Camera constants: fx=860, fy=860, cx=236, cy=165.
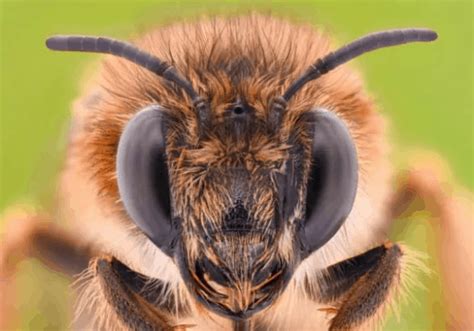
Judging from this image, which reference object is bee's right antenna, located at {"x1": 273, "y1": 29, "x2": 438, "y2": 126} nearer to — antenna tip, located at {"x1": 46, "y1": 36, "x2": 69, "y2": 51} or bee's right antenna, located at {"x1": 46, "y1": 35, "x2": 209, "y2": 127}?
bee's right antenna, located at {"x1": 46, "y1": 35, "x2": 209, "y2": 127}

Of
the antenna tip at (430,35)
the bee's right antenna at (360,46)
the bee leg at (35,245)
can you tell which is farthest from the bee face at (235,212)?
the bee leg at (35,245)

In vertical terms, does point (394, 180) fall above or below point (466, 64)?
below

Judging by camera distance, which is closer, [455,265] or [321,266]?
[321,266]

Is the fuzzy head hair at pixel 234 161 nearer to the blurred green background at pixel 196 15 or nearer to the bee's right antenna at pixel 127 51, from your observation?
the bee's right antenna at pixel 127 51

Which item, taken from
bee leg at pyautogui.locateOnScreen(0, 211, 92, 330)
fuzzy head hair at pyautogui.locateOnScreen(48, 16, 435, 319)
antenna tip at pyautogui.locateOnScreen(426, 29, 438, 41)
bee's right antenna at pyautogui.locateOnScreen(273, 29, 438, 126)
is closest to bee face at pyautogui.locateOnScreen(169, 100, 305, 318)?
fuzzy head hair at pyautogui.locateOnScreen(48, 16, 435, 319)

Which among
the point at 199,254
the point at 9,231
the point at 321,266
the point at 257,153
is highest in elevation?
the point at 257,153

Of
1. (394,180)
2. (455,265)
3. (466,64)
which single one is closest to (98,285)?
(394,180)

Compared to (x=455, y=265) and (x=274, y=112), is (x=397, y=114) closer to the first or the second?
(x=455, y=265)

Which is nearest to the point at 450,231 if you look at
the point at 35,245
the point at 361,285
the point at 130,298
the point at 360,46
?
the point at 361,285
